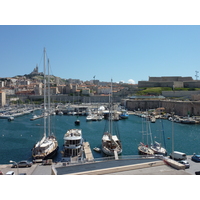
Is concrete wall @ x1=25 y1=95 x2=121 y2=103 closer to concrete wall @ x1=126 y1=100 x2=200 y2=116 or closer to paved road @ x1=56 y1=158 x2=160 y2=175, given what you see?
concrete wall @ x1=126 y1=100 x2=200 y2=116

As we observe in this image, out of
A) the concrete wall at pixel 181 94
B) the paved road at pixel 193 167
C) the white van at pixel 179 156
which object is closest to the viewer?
the paved road at pixel 193 167

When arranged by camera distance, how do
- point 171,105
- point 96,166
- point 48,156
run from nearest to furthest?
point 96,166
point 48,156
point 171,105

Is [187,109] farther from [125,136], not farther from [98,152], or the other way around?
[98,152]

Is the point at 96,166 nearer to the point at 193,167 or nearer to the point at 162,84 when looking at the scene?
the point at 193,167

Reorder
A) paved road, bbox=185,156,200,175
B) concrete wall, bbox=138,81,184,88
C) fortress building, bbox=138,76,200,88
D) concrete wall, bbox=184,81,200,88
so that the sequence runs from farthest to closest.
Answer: concrete wall, bbox=138,81,184,88
fortress building, bbox=138,76,200,88
concrete wall, bbox=184,81,200,88
paved road, bbox=185,156,200,175

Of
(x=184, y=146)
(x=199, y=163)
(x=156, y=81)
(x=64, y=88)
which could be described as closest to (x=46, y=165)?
(x=199, y=163)

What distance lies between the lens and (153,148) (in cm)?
722

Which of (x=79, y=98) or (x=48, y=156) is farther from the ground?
(x=79, y=98)

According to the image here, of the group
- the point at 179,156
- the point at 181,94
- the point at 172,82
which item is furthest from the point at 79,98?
the point at 179,156

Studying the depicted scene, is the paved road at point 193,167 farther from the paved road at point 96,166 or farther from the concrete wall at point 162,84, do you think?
the concrete wall at point 162,84

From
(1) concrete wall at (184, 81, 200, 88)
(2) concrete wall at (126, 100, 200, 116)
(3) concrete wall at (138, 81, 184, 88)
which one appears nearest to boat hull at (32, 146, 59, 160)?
(2) concrete wall at (126, 100, 200, 116)

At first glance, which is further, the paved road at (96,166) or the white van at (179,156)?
the white van at (179,156)

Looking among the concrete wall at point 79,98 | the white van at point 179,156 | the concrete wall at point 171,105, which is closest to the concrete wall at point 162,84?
the concrete wall at point 79,98

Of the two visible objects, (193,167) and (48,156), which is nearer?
(193,167)
